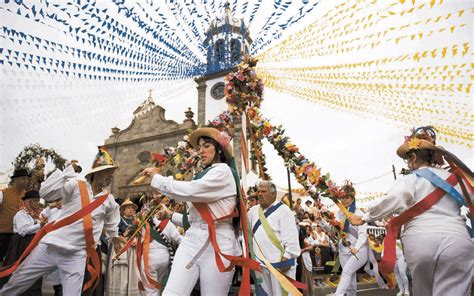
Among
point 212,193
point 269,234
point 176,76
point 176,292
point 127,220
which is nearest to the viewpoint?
point 176,292

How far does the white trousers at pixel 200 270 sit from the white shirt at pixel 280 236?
1.83 m

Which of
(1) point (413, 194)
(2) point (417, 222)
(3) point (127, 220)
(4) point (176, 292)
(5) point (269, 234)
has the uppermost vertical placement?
(1) point (413, 194)

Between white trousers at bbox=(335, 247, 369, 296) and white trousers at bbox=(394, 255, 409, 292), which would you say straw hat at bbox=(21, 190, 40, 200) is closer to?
white trousers at bbox=(335, 247, 369, 296)

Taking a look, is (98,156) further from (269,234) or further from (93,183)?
(269,234)

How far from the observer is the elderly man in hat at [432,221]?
124 inches

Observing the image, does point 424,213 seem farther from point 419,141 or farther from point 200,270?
point 200,270

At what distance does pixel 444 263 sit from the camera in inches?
124

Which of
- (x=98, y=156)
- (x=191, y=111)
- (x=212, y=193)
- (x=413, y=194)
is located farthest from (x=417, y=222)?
(x=191, y=111)

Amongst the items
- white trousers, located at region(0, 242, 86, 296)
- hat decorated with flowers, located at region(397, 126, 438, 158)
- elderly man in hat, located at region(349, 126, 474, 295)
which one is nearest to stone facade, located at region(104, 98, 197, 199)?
white trousers, located at region(0, 242, 86, 296)

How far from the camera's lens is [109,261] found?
646cm

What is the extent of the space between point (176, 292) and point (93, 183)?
2039 mm

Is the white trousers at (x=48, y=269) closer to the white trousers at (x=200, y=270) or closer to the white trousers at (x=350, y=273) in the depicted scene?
the white trousers at (x=200, y=270)

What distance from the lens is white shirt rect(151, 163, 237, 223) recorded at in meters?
3.02

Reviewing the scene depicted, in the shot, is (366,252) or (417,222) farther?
(366,252)
